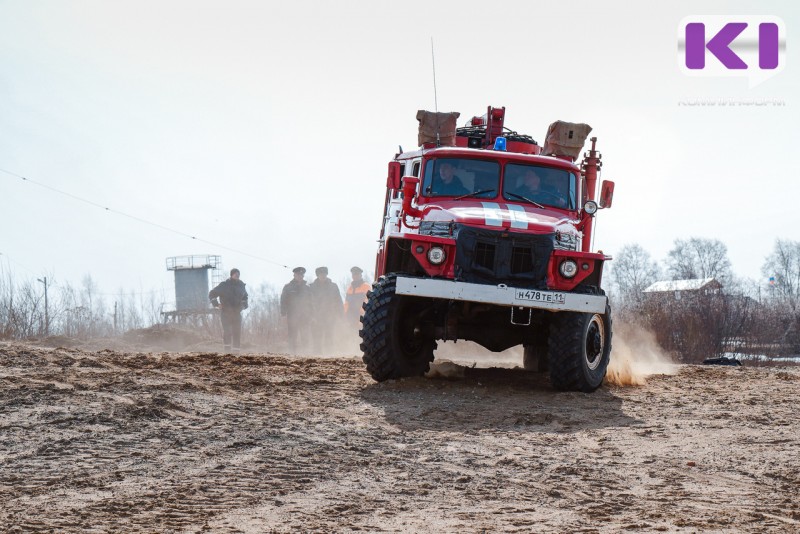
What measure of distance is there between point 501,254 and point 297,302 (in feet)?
28.4

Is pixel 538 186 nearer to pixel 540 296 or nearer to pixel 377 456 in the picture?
pixel 540 296

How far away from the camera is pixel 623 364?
10453 millimetres

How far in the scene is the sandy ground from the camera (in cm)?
416

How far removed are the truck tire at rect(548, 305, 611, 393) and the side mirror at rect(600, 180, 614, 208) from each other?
1.53 metres

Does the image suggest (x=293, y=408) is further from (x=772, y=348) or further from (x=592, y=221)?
(x=772, y=348)

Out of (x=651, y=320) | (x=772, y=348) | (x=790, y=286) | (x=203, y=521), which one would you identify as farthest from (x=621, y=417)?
(x=790, y=286)

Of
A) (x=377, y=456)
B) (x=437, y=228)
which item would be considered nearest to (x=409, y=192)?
(x=437, y=228)

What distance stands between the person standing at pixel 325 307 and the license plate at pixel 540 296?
8702 mm

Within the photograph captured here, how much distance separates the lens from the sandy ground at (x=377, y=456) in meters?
4.16

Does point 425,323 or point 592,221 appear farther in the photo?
point 592,221

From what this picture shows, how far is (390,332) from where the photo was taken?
8.78 m

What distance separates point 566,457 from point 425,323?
3.79m

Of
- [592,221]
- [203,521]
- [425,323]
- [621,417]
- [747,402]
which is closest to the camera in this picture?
[203,521]

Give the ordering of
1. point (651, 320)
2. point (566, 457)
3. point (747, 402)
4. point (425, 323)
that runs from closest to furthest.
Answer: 1. point (566, 457)
2. point (747, 402)
3. point (425, 323)
4. point (651, 320)
